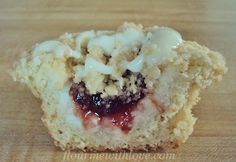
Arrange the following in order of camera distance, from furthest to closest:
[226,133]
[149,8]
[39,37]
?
[149,8]
[39,37]
[226,133]

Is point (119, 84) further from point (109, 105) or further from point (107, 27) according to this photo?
point (107, 27)

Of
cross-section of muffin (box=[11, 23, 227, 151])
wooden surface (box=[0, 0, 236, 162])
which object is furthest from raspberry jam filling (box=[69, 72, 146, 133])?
wooden surface (box=[0, 0, 236, 162])

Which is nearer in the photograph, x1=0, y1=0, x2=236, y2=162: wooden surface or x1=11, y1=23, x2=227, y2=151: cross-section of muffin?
x1=11, y1=23, x2=227, y2=151: cross-section of muffin

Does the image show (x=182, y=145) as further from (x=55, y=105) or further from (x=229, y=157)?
(x=55, y=105)

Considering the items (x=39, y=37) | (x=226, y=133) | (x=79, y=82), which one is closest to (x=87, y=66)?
(x=79, y=82)

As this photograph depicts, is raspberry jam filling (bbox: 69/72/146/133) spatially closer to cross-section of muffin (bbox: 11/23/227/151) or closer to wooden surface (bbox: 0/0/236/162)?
cross-section of muffin (bbox: 11/23/227/151)

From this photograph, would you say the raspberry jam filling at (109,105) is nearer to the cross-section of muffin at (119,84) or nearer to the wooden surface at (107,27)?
the cross-section of muffin at (119,84)

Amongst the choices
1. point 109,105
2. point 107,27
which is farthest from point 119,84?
point 107,27
